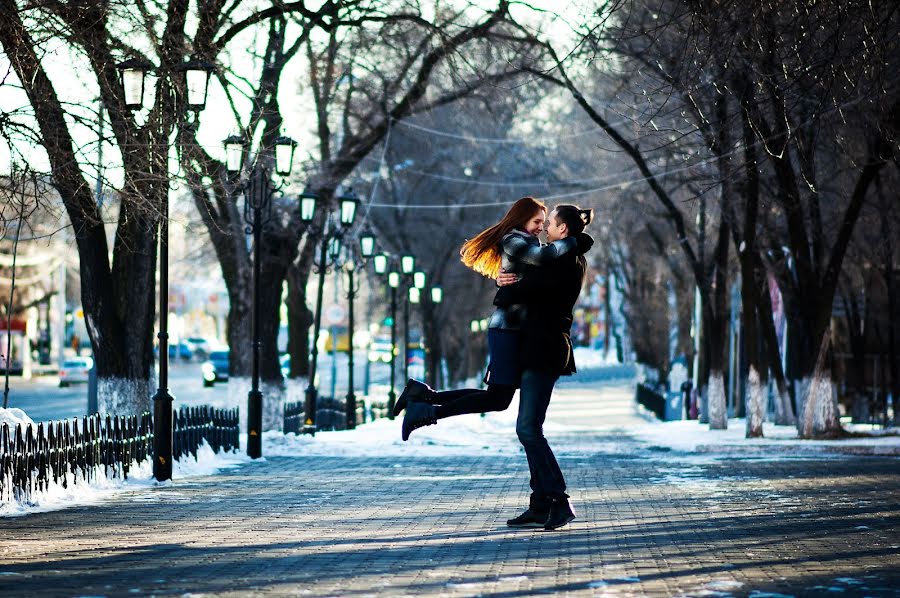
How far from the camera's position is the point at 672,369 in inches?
1789

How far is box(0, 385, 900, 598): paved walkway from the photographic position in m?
7.70

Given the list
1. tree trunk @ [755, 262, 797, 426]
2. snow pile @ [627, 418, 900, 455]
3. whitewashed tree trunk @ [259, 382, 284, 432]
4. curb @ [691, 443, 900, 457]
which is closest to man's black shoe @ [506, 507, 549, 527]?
curb @ [691, 443, 900, 457]

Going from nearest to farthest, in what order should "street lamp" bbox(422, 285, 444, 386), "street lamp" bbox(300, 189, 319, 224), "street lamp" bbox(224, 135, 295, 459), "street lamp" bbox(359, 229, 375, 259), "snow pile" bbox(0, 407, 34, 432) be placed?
"snow pile" bbox(0, 407, 34, 432)
"street lamp" bbox(224, 135, 295, 459)
"street lamp" bbox(300, 189, 319, 224)
"street lamp" bbox(359, 229, 375, 259)
"street lamp" bbox(422, 285, 444, 386)

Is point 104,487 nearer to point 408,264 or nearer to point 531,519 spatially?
point 531,519

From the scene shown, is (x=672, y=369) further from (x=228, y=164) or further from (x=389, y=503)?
(x=389, y=503)

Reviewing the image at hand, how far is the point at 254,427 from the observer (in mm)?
20062

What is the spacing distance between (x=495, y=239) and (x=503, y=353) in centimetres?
80

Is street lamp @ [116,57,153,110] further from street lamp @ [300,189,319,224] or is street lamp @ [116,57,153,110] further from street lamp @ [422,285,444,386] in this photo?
street lamp @ [422,285,444,386]

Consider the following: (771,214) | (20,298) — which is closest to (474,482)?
(771,214)

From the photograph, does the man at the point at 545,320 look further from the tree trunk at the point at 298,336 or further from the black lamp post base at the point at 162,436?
the tree trunk at the point at 298,336

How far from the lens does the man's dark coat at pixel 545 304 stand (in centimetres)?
937

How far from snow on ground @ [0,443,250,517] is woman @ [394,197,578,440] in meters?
4.00

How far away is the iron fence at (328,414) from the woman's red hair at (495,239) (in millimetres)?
17794

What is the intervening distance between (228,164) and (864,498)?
9.63 m
